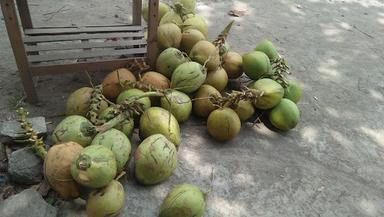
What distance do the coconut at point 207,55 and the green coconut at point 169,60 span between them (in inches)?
3.3

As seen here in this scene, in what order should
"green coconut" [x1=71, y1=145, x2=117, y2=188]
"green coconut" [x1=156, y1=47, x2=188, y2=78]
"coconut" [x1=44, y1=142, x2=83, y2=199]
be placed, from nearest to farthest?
"green coconut" [x1=71, y1=145, x2=117, y2=188]
"coconut" [x1=44, y1=142, x2=83, y2=199]
"green coconut" [x1=156, y1=47, x2=188, y2=78]

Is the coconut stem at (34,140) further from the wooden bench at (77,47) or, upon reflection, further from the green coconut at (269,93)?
the green coconut at (269,93)

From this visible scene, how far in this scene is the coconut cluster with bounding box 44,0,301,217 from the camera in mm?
1800

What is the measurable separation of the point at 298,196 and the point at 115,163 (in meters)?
1.11

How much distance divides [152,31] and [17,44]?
878 mm

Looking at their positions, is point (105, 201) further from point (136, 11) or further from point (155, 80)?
point (136, 11)

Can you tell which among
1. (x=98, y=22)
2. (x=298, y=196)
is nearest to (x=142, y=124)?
(x=298, y=196)

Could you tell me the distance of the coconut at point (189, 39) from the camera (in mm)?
2760

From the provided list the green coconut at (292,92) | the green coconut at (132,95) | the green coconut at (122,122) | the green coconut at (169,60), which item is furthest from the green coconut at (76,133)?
the green coconut at (292,92)

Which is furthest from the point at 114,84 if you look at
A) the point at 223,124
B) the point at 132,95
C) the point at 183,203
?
the point at 183,203

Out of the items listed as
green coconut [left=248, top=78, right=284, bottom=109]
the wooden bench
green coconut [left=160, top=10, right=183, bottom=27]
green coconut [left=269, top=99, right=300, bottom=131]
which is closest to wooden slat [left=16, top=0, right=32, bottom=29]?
the wooden bench

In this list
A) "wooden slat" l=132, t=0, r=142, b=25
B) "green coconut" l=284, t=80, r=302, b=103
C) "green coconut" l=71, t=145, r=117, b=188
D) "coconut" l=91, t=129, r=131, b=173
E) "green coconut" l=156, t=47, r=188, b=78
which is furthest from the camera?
"wooden slat" l=132, t=0, r=142, b=25

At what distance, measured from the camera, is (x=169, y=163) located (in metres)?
1.99

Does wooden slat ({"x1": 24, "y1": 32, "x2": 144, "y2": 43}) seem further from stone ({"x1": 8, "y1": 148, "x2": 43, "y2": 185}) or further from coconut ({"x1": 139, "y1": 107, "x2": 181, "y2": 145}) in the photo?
stone ({"x1": 8, "y1": 148, "x2": 43, "y2": 185})
